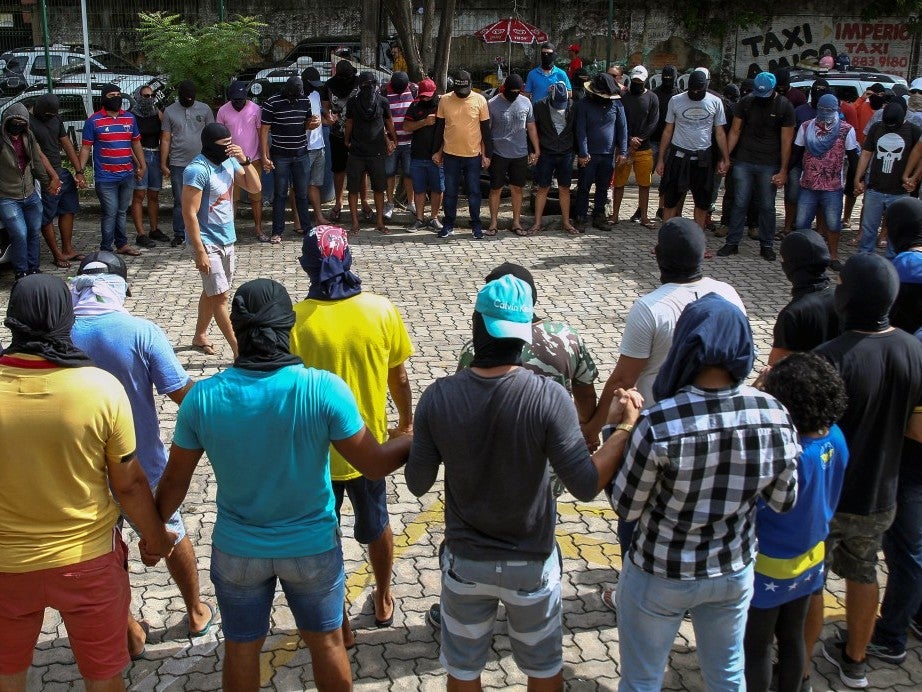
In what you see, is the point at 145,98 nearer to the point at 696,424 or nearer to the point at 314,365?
the point at 314,365

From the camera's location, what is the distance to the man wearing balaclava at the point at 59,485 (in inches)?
129

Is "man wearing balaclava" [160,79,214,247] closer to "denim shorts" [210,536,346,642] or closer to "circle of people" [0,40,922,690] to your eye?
"circle of people" [0,40,922,690]

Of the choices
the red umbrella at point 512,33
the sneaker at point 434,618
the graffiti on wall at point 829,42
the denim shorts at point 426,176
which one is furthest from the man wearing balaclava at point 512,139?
the graffiti on wall at point 829,42

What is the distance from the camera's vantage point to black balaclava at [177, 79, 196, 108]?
11.4 metres

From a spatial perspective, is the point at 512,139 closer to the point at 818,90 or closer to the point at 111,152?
the point at 818,90

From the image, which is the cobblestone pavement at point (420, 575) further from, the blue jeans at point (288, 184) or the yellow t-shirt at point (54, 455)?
the blue jeans at point (288, 184)

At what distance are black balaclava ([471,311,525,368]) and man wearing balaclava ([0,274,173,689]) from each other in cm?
131

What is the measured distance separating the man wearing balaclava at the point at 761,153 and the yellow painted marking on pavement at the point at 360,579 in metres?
6.77

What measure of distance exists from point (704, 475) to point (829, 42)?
23899 mm

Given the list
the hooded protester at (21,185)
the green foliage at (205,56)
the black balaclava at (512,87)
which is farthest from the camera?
the green foliage at (205,56)

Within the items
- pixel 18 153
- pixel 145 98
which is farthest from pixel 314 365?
pixel 145 98

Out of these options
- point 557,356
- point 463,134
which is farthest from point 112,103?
point 557,356

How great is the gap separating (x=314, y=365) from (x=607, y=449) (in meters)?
1.43

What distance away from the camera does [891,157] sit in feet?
32.0
